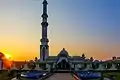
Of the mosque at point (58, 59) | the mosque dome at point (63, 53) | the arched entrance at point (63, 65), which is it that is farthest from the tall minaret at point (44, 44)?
the arched entrance at point (63, 65)

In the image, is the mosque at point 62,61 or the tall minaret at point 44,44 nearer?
the mosque at point 62,61

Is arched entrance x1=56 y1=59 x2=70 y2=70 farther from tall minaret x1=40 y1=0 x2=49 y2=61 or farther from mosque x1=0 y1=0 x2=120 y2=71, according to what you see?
tall minaret x1=40 y1=0 x2=49 y2=61

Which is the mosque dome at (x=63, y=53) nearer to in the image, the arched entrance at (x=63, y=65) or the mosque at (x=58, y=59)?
the mosque at (x=58, y=59)

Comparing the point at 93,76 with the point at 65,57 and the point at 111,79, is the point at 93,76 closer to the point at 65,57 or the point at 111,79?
the point at 111,79

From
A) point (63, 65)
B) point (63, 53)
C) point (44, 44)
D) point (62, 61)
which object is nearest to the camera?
point (63, 65)

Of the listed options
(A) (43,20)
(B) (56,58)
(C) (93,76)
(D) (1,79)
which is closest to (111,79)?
(C) (93,76)

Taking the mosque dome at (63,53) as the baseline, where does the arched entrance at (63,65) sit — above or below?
below

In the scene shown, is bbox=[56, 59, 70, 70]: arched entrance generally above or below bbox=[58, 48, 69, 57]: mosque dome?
below

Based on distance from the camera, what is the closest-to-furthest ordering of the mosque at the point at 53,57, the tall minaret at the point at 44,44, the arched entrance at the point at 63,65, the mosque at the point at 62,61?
1. the mosque at the point at 62,61
2. the arched entrance at the point at 63,65
3. the mosque at the point at 53,57
4. the tall minaret at the point at 44,44

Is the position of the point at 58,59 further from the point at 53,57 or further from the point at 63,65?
the point at 53,57

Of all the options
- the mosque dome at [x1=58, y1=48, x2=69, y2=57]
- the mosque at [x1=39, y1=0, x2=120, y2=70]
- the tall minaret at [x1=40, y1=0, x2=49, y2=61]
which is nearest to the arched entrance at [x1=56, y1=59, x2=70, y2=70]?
the mosque at [x1=39, y1=0, x2=120, y2=70]

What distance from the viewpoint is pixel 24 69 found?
48531 millimetres

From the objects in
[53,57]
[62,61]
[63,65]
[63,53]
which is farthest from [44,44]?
[63,65]

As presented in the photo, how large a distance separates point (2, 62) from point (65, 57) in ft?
42.1
